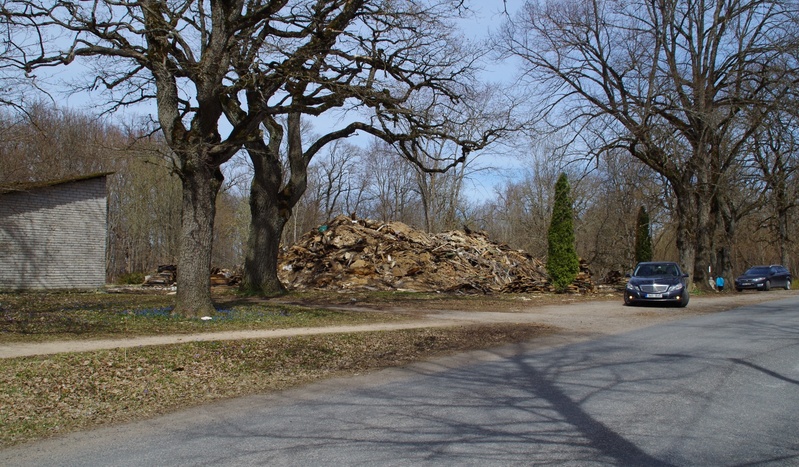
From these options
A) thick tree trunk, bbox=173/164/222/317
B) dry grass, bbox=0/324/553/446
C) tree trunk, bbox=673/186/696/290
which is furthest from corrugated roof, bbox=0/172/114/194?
tree trunk, bbox=673/186/696/290

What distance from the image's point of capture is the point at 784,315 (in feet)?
55.9

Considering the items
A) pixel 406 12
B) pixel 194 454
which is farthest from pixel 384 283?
pixel 194 454

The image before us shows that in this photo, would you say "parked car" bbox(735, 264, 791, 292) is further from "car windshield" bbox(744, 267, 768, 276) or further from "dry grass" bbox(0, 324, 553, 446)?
"dry grass" bbox(0, 324, 553, 446)

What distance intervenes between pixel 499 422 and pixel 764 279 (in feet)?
122

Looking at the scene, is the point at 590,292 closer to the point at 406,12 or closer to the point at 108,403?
the point at 406,12

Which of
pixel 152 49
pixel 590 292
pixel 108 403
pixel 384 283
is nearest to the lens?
pixel 108 403

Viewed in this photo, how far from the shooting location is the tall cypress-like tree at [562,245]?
28797 millimetres

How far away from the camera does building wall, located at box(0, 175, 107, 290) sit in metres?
22.1

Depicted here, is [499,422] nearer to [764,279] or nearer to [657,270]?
[657,270]

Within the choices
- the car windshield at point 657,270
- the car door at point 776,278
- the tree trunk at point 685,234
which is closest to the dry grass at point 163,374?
the car windshield at point 657,270

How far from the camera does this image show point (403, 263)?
1127 inches

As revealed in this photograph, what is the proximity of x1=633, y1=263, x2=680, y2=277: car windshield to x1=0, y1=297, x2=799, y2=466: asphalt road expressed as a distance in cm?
1250

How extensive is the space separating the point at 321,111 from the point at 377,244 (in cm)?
1463

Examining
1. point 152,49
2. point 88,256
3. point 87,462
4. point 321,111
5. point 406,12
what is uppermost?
point 406,12
